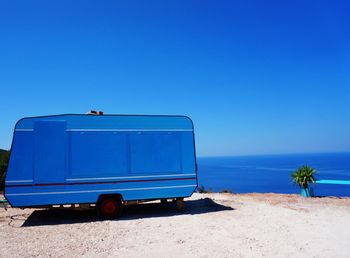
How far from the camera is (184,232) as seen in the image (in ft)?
28.6

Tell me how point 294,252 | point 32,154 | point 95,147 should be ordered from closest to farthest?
1. point 294,252
2. point 32,154
3. point 95,147

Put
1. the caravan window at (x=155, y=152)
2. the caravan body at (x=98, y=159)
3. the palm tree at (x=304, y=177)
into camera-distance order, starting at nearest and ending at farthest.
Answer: the caravan body at (x=98, y=159), the caravan window at (x=155, y=152), the palm tree at (x=304, y=177)

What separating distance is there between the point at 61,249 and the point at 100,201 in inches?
135

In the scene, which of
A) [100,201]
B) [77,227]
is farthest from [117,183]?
[77,227]

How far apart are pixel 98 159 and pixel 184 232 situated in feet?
13.0

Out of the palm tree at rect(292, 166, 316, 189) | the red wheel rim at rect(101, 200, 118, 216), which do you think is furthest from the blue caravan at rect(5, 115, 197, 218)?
the palm tree at rect(292, 166, 316, 189)

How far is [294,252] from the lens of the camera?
22.8 ft

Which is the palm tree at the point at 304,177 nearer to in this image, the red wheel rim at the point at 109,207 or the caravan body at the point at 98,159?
the caravan body at the point at 98,159

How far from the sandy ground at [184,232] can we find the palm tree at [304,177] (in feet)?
10.7

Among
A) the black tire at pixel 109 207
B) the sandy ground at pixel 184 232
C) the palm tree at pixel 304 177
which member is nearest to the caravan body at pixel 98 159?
the black tire at pixel 109 207

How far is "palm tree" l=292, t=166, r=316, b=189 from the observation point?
52.8 ft

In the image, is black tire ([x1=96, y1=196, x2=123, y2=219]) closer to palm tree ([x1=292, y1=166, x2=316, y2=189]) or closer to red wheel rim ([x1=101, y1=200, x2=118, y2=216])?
red wheel rim ([x1=101, y1=200, x2=118, y2=216])

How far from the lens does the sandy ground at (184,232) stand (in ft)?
23.1

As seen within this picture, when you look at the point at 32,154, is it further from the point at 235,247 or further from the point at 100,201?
the point at 235,247
